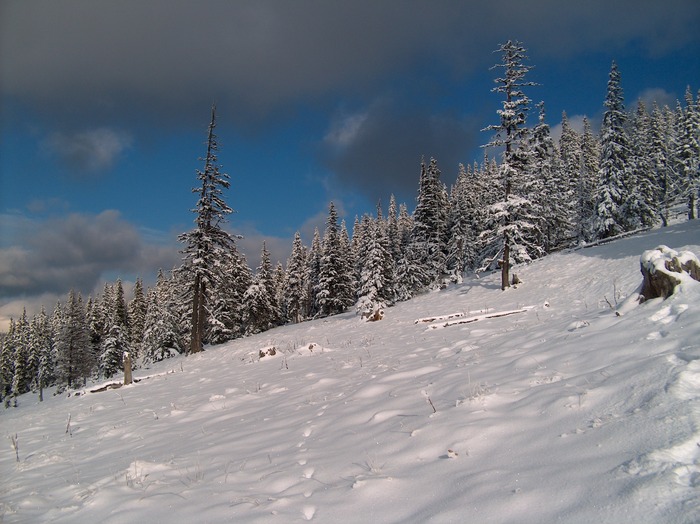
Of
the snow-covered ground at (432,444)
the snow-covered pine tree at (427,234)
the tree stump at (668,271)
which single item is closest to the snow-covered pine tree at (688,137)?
the snow-covered pine tree at (427,234)

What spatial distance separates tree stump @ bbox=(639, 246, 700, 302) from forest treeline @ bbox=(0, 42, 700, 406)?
1788cm

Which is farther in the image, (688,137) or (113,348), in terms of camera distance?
(113,348)

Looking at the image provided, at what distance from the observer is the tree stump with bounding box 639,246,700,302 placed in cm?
649

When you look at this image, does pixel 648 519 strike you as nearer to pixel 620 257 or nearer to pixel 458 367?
pixel 458 367

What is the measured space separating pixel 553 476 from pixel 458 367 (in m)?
4.21

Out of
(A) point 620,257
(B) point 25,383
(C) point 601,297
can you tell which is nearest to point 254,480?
(C) point 601,297

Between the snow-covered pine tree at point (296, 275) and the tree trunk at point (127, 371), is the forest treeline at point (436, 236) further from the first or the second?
the tree trunk at point (127, 371)

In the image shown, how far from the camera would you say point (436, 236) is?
41.7 meters

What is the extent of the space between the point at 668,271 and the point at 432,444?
544 centimetres

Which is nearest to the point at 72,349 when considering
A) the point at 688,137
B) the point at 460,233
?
the point at 460,233

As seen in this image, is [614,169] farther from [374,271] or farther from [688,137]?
[374,271]

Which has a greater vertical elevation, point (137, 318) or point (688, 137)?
point (688, 137)

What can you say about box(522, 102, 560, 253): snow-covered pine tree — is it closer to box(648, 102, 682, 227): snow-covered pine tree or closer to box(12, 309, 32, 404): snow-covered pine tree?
box(648, 102, 682, 227): snow-covered pine tree

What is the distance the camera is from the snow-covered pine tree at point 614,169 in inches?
1364
